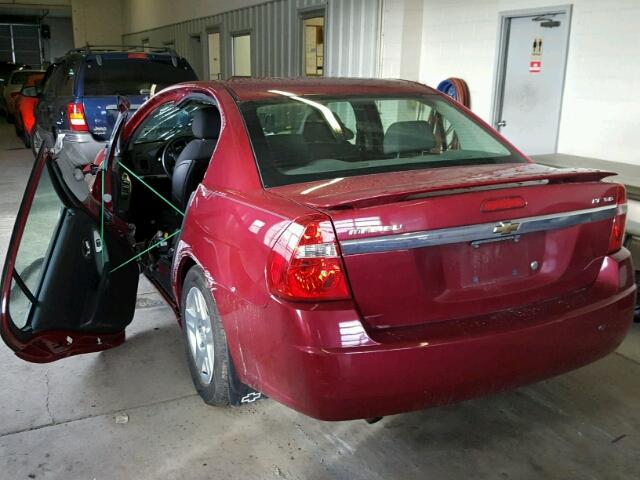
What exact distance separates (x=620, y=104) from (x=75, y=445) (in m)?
5.16

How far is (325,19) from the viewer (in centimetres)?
957

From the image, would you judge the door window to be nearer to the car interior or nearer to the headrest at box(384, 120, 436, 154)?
the car interior

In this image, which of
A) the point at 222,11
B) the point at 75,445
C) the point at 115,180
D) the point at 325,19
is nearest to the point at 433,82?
the point at 325,19

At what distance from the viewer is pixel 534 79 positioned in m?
6.38

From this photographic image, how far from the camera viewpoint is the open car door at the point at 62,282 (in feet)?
9.33

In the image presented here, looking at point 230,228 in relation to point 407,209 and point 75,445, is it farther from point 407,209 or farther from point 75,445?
point 75,445

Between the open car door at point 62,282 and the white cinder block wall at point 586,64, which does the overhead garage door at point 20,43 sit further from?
the open car door at point 62,282

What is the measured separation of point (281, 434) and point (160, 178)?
7.65 ft

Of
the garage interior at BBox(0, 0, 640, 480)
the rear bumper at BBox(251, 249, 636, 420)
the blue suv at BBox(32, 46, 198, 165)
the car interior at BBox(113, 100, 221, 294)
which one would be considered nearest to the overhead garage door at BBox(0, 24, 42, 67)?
the blue suv at BBox(32, 46, 198, 165)

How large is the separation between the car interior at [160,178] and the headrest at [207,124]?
1.72 ft

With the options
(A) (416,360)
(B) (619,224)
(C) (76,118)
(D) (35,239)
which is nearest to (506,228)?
(A) (416,360)

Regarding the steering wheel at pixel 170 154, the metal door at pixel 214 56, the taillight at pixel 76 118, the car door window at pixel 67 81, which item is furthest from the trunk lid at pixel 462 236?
the metal door at pixel 214 56

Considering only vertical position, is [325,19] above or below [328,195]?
above

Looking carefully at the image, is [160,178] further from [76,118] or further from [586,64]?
[586,64]
